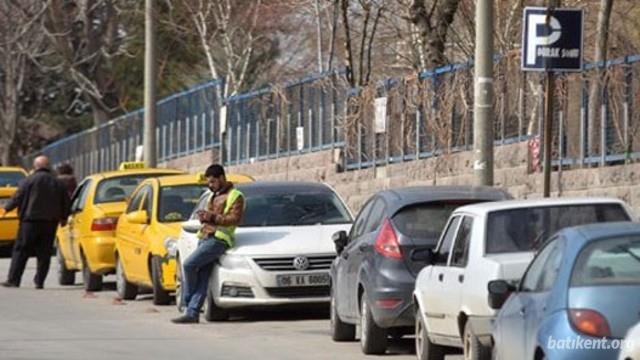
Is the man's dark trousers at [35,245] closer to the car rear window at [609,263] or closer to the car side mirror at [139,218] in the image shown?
the car side mirror at [139,218]

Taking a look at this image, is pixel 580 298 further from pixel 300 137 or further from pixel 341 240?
pixel 300 137

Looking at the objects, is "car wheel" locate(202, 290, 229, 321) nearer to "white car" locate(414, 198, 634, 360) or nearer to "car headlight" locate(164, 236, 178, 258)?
"car headlight" locate(164, 236, 178, 258)

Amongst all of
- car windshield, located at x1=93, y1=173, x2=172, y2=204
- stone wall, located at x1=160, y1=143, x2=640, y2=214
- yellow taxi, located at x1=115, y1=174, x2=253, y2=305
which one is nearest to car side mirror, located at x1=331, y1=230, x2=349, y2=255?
yellow taxi, located at x1=115, y1=174, x2=253, y2=305

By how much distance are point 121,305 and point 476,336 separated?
410 inches

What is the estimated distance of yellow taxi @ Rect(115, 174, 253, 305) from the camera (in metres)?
23.0

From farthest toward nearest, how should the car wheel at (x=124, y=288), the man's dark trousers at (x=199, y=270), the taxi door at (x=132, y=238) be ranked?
the car wheel at (x=124, y=288) < the taxi door at (x=132, y=238) < the man's dark trousers at (x=199, y=270)

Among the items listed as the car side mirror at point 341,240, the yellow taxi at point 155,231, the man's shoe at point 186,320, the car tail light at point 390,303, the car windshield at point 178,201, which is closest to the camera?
the car tail light at point 390,303

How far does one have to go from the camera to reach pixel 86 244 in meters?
26.3

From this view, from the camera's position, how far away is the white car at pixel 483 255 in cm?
1414

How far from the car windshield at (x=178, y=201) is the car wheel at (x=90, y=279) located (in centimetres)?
296

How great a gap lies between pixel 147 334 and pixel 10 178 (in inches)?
726

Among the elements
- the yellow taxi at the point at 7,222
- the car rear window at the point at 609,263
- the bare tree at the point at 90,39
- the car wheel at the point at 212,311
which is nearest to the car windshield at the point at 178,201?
the car wheel at the point at 212,311

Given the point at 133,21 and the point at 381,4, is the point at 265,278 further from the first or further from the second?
the point at 133,21

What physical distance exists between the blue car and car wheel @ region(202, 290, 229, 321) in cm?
861
